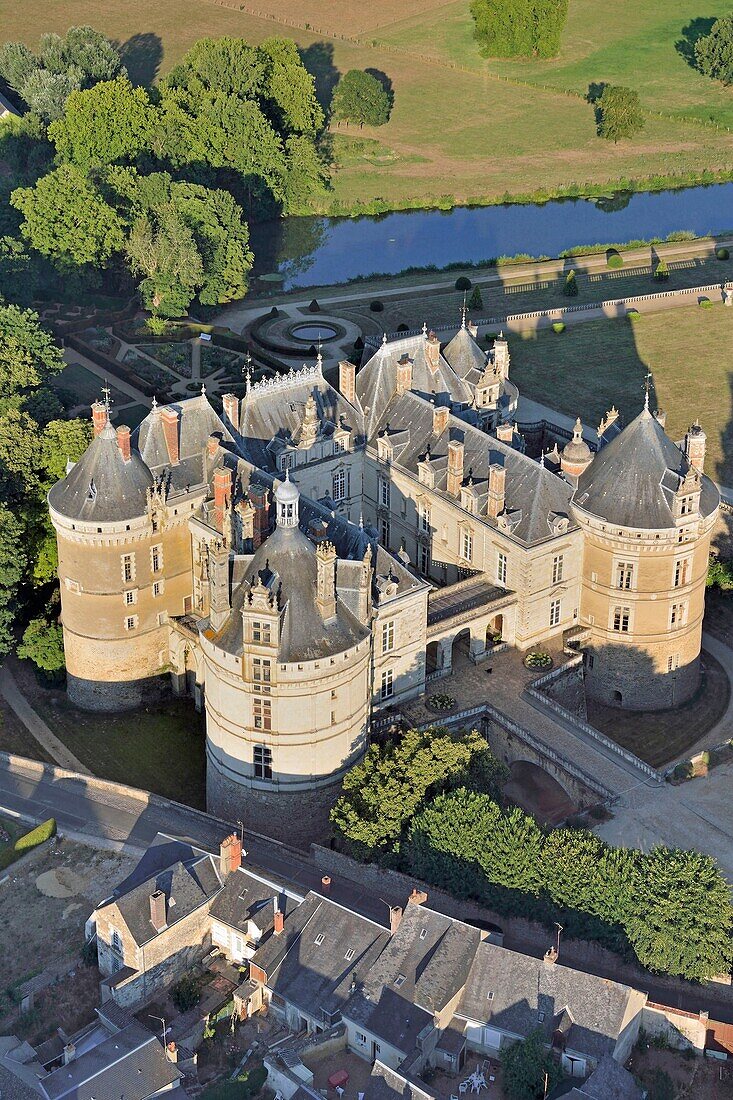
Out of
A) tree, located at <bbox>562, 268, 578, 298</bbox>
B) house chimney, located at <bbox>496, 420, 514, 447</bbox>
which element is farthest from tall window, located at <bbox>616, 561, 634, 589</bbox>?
tree, located at <bbox>562, 268, 578, 298</bbox>

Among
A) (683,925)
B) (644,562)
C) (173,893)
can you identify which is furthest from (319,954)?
(644,562)

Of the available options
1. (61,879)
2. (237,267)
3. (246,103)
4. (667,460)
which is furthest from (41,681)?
(246,103)

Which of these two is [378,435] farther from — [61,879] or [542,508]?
[61,879]

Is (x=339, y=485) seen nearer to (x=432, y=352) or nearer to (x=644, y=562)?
(x=432, y=352)

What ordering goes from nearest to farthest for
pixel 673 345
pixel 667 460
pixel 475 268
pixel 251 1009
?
1. pixel 251 1009
2. pixel 667 460
3. pixel 673 345
4. pixel 475 268

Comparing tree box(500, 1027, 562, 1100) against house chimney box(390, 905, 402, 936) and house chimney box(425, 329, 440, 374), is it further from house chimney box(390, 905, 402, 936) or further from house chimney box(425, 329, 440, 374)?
house chimney box(425, 329, 440, 374)

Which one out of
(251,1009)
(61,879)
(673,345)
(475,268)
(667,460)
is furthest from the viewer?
(475,268)
